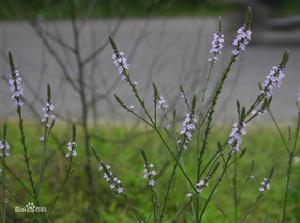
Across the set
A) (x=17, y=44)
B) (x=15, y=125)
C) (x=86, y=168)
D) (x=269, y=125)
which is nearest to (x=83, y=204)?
(x=86, y=168)

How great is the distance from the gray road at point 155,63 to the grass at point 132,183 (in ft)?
1.89

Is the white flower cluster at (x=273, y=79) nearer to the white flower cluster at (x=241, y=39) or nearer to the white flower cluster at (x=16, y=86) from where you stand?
the white flower cluster at (x=241, y=39)

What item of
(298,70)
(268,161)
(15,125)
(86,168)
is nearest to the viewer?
(86,168)

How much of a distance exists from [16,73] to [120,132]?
292 centimetres

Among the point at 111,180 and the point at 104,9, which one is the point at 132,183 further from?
the point at 104,9

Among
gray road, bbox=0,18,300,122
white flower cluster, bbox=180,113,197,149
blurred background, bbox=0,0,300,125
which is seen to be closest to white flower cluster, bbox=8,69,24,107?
white flower cluster, bbox=180,113,197,149

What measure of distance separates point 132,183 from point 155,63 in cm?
202

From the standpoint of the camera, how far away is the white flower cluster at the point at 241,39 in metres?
2.26

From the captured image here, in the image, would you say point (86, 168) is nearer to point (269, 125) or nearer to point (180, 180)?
point (180, 180)

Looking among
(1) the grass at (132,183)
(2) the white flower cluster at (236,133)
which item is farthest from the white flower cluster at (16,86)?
(1) the grass at (132,183)

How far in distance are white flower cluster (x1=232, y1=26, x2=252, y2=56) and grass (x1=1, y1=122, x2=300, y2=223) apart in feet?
4.03

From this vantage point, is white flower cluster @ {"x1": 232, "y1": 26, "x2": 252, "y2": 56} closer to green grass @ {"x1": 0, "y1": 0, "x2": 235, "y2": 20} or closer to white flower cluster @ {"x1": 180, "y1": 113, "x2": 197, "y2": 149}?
white flower cluster @ {"x1": 180, "y1": 113, "x2": 197, "y2": 149}

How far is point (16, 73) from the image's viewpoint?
2287 millimetres

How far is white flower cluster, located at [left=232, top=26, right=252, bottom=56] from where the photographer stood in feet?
7.43
